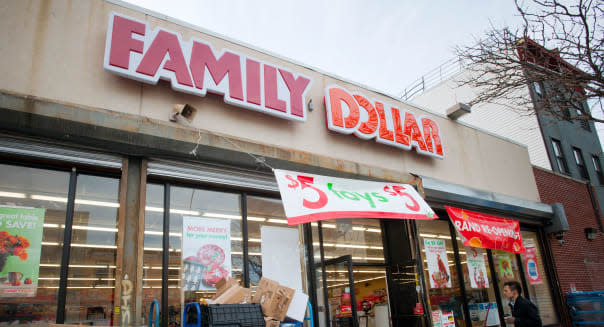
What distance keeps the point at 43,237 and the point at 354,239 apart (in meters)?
5.63

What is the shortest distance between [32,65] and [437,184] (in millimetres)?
7826

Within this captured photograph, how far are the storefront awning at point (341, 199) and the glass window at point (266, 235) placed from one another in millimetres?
1005

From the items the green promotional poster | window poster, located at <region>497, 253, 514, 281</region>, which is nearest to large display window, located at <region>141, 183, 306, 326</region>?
the green promotional poster

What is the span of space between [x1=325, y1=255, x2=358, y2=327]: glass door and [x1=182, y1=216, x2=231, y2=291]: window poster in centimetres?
208

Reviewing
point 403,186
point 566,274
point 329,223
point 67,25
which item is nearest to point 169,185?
point 67,25

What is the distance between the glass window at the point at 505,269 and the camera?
10984 mm

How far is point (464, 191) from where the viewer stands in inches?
395

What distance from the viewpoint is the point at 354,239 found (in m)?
8.80

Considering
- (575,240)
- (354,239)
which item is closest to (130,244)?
(354,239)

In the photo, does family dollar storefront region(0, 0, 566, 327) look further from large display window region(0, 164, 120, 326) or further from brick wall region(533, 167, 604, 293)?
brick wall region(533, 167, 604, 293)

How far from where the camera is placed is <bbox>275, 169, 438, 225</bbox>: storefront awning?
6.14 meters

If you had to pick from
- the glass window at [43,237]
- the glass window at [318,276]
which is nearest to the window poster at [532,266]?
the glass window at [318,276]

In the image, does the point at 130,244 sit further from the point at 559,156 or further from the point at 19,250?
the point at 559,156

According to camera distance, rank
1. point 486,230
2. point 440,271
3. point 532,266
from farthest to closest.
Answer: point 532,266 < point 486,230 < point 440,271
